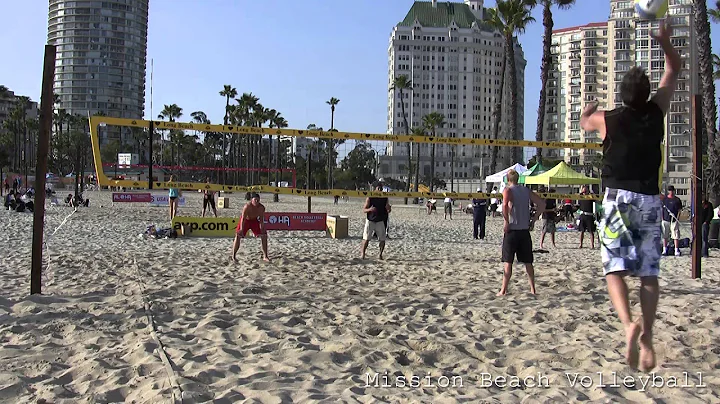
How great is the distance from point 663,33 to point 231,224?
12025 mm

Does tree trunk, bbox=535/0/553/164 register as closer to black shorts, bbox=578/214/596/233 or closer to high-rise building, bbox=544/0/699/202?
black shorts, bbox=578/214/596/233

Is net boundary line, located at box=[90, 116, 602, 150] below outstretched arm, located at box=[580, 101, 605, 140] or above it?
above

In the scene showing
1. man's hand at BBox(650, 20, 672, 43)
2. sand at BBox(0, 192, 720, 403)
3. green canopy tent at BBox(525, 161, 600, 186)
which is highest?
man's hand at BBox(650, 20, 672, 43)

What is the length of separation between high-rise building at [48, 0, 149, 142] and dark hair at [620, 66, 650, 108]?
150m

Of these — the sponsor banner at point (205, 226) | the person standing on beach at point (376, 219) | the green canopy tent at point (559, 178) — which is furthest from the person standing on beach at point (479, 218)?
the sponsor banner at point (205, 226)

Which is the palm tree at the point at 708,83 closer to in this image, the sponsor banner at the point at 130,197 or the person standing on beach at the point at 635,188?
the person standing on beach at the point at 635,188

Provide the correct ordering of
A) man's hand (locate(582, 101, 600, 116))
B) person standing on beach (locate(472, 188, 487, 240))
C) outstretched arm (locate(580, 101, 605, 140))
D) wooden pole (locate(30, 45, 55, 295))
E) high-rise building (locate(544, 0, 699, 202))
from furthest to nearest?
high-rise building (locate(544, 0, 699, 202))
person standing on beach (locate(472, 188, 487, 240))
wooden pole (locate(30, 45, 55, 295))
man's hand (locate(582, 101, 600, 116))
outstretched arm (locate(580, 101, 605, 140))

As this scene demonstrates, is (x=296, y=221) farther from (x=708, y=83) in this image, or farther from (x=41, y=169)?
(x=708, y=83)

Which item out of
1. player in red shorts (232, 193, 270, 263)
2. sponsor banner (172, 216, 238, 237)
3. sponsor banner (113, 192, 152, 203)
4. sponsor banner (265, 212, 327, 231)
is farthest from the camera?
sponsor banner (113, 192, 152, 203)

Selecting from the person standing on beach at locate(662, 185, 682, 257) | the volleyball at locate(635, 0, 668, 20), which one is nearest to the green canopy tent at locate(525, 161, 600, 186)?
the person standing on beach at locate(662, 185, 682, 257)

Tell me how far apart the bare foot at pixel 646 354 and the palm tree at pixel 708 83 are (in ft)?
53.0

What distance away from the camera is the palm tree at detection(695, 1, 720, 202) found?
16.8m

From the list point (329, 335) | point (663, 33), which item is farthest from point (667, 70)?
point (329, 335)

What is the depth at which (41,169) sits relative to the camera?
22.0ft
